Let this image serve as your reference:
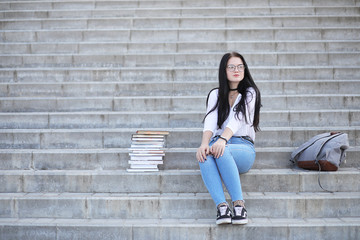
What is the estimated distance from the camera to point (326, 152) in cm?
379

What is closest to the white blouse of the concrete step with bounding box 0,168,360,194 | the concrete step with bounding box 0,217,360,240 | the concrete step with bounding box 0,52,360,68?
the concrete step with bounding box 0,168,360,194

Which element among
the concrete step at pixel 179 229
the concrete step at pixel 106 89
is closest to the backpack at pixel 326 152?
the concrete step at pixel 179 229

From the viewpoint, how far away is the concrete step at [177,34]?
21.6ft

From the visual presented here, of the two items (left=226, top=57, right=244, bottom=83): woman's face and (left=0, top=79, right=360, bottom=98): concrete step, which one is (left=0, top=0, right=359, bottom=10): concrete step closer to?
(left=0, top=79, right=360, bottom=98): concrete step

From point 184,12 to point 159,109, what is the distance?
297cm

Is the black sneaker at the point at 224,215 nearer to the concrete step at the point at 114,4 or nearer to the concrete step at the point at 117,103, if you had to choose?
the concrete step at the point at 117,103

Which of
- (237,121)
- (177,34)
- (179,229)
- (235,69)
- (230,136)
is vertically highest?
(177,34)

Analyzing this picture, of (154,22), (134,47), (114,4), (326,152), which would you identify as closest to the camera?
(326,152)

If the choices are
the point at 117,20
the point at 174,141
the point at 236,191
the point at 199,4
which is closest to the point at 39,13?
the point at 117,20

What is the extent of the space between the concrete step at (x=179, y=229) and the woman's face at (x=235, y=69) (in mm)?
1400

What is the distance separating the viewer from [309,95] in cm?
518

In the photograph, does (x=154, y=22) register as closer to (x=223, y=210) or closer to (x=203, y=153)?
(x=203, y=153)

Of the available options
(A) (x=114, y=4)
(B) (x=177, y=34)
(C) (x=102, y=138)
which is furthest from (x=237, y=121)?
(A) (x=114, y=4)

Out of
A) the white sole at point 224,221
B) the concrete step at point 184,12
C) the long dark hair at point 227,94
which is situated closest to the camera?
the white sole at point 224,221
